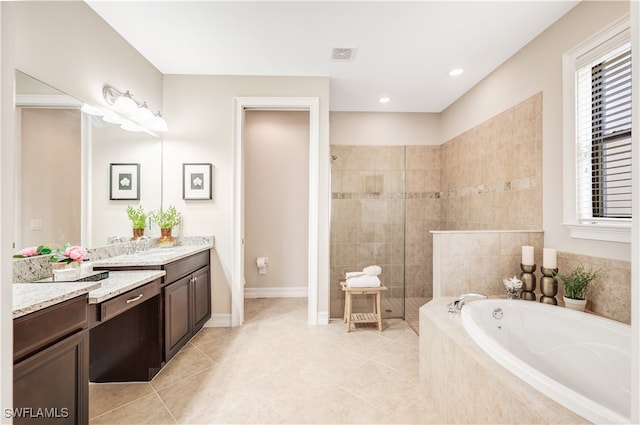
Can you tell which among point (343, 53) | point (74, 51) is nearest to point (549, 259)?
point (343, 53)

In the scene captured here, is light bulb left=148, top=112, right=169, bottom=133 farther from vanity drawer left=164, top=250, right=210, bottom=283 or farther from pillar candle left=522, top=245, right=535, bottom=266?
pillar candle left=522, top=245, right=535, bottom=266

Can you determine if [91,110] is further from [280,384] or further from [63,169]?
[280,384]

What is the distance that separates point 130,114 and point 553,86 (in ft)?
11.1

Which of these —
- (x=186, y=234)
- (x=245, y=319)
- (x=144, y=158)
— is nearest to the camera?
(x=144, y=158)

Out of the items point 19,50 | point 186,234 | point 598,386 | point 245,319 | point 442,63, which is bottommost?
point 245,319

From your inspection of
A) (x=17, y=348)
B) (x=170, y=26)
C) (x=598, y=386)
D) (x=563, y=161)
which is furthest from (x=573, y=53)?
(x=17, y=348)

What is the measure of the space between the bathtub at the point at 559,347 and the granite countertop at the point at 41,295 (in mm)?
1871

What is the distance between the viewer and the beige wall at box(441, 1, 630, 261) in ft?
5.63

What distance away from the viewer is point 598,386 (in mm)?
1446

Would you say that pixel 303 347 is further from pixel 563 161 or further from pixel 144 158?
pixel 563 161

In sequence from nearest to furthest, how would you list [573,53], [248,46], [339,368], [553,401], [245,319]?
[553,401], [573,53], [339,368], [248,46], [245,319]

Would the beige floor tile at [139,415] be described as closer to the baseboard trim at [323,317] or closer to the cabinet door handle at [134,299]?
the cabinet door handle at [134,299]

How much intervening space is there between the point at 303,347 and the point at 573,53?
119 inches

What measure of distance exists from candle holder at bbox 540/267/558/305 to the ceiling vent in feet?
7.61
